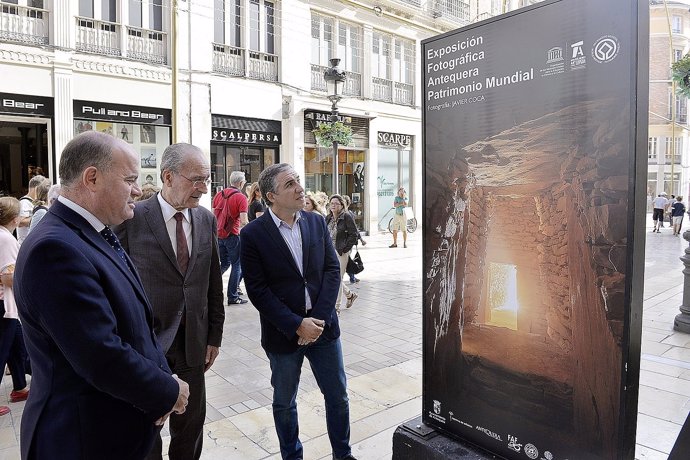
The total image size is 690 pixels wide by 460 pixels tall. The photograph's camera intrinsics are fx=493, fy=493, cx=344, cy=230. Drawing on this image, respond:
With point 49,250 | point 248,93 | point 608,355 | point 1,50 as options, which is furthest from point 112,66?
point 608,355

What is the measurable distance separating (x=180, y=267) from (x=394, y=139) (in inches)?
→ 720

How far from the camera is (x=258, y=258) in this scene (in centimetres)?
304

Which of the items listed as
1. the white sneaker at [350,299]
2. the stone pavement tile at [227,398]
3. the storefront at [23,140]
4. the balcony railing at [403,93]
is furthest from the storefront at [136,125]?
the balcony railing at [403,93]

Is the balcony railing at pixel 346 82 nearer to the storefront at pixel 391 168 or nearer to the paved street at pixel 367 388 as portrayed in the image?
the storefront at pixel 391 168

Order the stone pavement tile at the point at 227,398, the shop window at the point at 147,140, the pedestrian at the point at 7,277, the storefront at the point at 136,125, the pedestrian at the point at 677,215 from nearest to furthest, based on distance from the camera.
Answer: the pedestrian at the point at 7,277
the stone pavement tile at the point at 227,398
the storefront at the point at 136,125
the shop window at the point at 147,140
the pedestrian at the point at 677,215

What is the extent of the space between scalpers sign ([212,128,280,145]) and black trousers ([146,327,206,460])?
12892 millimetres

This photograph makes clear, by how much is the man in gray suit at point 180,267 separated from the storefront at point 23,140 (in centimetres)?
1135

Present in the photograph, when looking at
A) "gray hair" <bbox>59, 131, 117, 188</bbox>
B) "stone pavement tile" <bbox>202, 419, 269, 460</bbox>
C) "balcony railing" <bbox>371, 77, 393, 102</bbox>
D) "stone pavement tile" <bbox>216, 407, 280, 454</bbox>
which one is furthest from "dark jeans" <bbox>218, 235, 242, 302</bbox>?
"balcony railing" <bbox>371, 77, 393, 102</bbox>

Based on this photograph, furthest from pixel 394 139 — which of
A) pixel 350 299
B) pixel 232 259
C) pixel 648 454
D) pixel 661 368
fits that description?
pixel 648 454

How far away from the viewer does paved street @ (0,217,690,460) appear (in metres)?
3.56

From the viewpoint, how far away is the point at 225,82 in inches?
587

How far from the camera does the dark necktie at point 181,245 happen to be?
2.77 meters

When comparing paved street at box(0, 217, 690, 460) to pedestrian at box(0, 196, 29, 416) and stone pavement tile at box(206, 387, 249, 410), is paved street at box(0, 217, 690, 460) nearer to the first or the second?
stone pavement tile at box(206, 387, 249, 410)

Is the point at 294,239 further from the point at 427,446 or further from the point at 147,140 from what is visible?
the point at 147,140
